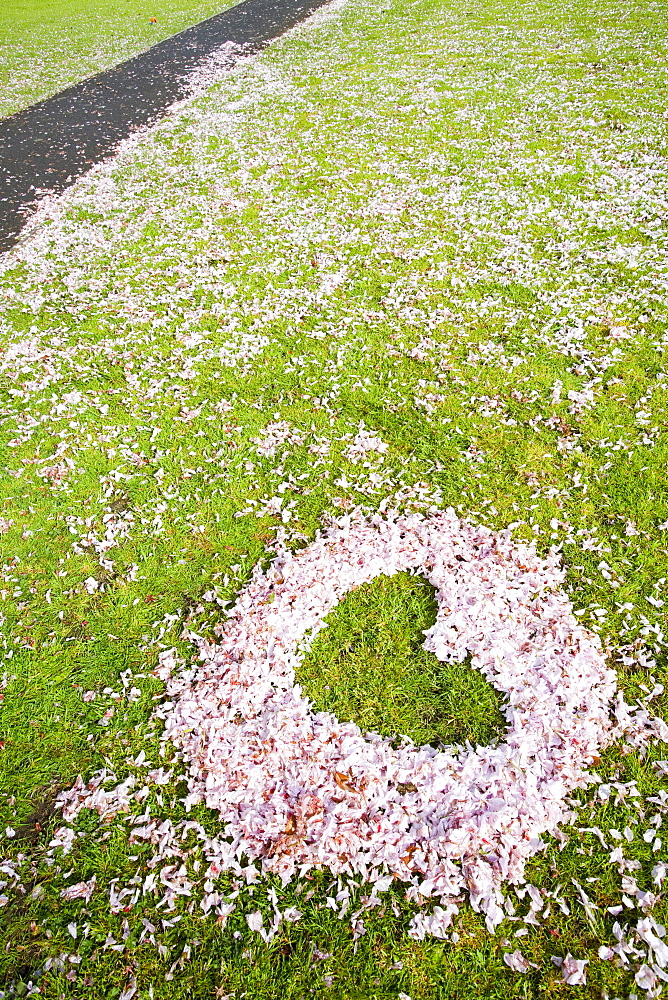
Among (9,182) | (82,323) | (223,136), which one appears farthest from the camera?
(223,136)

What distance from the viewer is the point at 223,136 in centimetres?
1515

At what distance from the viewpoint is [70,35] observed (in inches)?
973

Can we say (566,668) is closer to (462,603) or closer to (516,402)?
(462,603)

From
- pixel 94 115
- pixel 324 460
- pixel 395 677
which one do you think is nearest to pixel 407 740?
pixel 395 677

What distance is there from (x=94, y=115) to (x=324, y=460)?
16358 millimetres

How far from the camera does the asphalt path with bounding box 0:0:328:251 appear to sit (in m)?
13.4

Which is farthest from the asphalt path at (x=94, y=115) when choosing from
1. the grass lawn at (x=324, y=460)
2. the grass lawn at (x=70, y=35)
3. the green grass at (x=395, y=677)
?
the green grass at (x=395, y=677)

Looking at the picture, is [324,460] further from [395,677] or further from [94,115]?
[94,115]

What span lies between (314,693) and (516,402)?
4455 mm

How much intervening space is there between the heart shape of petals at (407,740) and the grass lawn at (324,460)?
161 mm

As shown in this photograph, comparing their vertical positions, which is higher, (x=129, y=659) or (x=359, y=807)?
(x=129, y=659)

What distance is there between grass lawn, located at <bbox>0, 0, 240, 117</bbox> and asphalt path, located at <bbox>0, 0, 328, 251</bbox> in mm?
1044

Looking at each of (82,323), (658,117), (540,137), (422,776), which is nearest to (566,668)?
(422,776)

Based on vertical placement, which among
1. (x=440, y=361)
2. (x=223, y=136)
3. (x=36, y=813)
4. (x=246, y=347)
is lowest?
(x=36, y=813)
